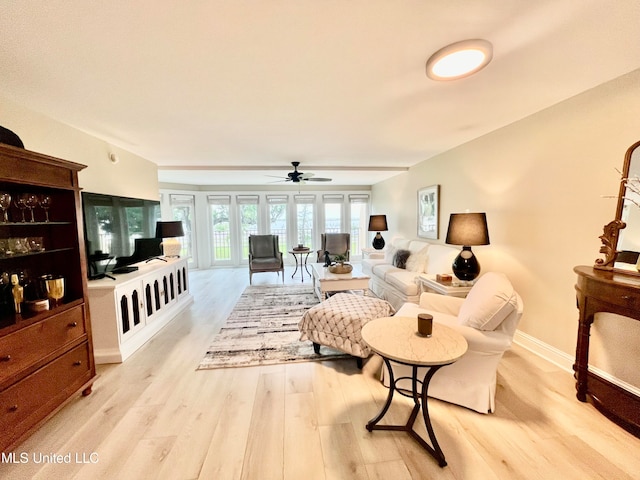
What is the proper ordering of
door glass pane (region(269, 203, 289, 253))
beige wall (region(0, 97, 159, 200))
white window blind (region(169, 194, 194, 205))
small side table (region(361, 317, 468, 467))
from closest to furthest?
small side table (region(361, 317, 468, 467)) < beige wall (region(0, 97, 159, 200)) < white window blind (region(169, 194, 194, 205)) < door glass pane (region(269, 203, 289, 253))

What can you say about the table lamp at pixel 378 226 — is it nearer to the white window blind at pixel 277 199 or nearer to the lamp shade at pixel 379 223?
the lamp shade at pixel 379 223

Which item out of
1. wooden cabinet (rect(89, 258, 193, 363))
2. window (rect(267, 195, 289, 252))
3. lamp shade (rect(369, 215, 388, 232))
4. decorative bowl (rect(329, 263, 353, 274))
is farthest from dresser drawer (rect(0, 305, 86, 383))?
window (rect(267, 195, 289, 252))

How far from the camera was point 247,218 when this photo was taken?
23.4ft

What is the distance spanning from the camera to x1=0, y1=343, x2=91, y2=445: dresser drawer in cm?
148

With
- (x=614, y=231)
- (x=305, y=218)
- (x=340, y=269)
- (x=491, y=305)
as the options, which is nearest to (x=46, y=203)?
(x=340, y=269)

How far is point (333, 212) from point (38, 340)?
6421 mm

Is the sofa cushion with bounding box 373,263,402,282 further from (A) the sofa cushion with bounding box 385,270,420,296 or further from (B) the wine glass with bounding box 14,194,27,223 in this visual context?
(B) the wine glass with bounding box 14,194,27,223

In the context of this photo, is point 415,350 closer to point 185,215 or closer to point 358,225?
point 358,225

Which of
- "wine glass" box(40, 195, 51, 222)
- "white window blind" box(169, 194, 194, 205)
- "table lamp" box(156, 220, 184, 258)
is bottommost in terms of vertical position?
"table lamp" box(156, 220, 184, 258)

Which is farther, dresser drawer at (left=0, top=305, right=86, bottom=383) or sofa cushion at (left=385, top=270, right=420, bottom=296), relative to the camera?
sofa cushion at (left=385, top=270, right=420, bottom=296)

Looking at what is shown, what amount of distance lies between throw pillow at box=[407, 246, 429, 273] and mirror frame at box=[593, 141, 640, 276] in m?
2.12

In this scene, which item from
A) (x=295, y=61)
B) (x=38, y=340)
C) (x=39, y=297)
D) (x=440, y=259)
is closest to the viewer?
(x=295, y=61)

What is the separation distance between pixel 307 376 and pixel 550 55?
2836mm

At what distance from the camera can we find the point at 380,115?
7.93ft
